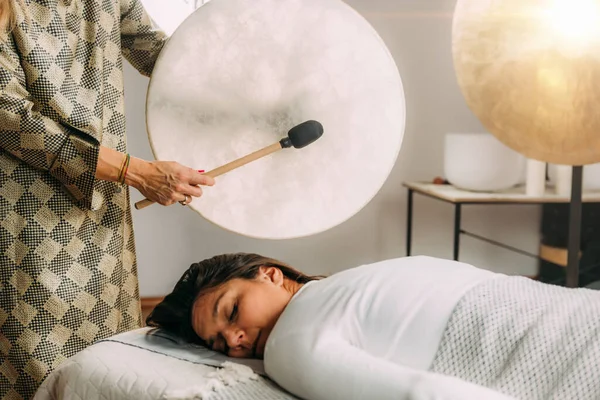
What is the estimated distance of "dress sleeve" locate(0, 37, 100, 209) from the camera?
135cm

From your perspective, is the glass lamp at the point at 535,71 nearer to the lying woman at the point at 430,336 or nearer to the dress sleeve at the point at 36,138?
the lying woman at the point at 430,336

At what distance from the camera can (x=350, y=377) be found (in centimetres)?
97

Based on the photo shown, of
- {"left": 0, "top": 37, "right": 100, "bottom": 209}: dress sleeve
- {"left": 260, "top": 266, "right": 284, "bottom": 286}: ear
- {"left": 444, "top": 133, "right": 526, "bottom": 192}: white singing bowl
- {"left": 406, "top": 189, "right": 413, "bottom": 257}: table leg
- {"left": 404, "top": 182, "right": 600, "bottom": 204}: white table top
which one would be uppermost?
{"left": 0, "top": 37, "right": 100, "bottom": 209}: dress sleeve

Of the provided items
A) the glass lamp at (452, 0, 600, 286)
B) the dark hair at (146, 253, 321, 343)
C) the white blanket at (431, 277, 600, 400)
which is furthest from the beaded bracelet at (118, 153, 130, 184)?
the glass lamp at (452, 0, 600, 286)

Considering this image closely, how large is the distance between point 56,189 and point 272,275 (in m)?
0.51

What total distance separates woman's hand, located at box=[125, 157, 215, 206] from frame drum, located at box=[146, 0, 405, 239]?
0.08 m

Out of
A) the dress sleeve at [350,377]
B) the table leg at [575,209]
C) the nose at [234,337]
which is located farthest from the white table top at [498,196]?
the dress sleeve at [350,377]

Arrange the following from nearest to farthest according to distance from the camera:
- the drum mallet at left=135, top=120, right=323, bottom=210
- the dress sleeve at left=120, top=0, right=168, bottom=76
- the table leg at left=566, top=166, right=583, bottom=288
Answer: the drum mallet at left=135, top=120, right=323, bottom=210 → the dress sleeve at left=120, top=0, right=168, bottom=76 → the table leg at left=566, top=166, right=583, bottom=288

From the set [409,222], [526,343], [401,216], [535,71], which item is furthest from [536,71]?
[401,216]

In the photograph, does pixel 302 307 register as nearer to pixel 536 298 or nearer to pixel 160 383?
pixel 160 383

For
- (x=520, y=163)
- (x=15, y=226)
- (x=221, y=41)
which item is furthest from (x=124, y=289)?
→ (x=520, y=163)

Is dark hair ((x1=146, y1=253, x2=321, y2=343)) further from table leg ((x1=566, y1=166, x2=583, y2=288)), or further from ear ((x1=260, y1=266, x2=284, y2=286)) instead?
table leg ((x1=566, y1=166, x2=583, y2=288))

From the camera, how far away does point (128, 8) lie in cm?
164

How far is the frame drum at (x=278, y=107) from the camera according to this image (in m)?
1.52
